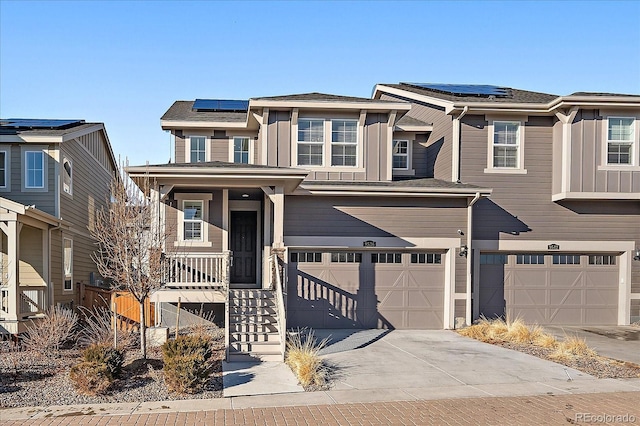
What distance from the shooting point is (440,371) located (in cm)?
970

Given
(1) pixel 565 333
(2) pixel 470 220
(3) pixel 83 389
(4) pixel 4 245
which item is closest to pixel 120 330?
(3) pixel 83 389

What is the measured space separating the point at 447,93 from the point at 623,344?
855 cm

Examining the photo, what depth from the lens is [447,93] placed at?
16.7 metres

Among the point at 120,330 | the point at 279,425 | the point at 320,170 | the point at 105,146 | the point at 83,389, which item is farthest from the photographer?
the point at 105,146

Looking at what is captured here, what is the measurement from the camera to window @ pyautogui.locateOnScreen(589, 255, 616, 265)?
15289mm

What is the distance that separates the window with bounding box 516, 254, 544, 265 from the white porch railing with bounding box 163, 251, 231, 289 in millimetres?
8108

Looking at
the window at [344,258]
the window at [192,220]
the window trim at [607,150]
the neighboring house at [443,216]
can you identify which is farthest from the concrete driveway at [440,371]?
the window trim at [607,150]

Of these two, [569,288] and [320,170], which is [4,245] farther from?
[569,288]

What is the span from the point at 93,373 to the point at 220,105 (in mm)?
12025

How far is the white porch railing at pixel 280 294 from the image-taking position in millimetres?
10500

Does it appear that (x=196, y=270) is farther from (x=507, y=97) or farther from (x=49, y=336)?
(x=507, y=97)

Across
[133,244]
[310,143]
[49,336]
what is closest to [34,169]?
[49,336]

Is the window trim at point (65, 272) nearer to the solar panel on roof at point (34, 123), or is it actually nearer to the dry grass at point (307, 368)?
the solar panel on roof at point (34, 123)

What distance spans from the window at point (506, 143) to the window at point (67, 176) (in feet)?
41.3
